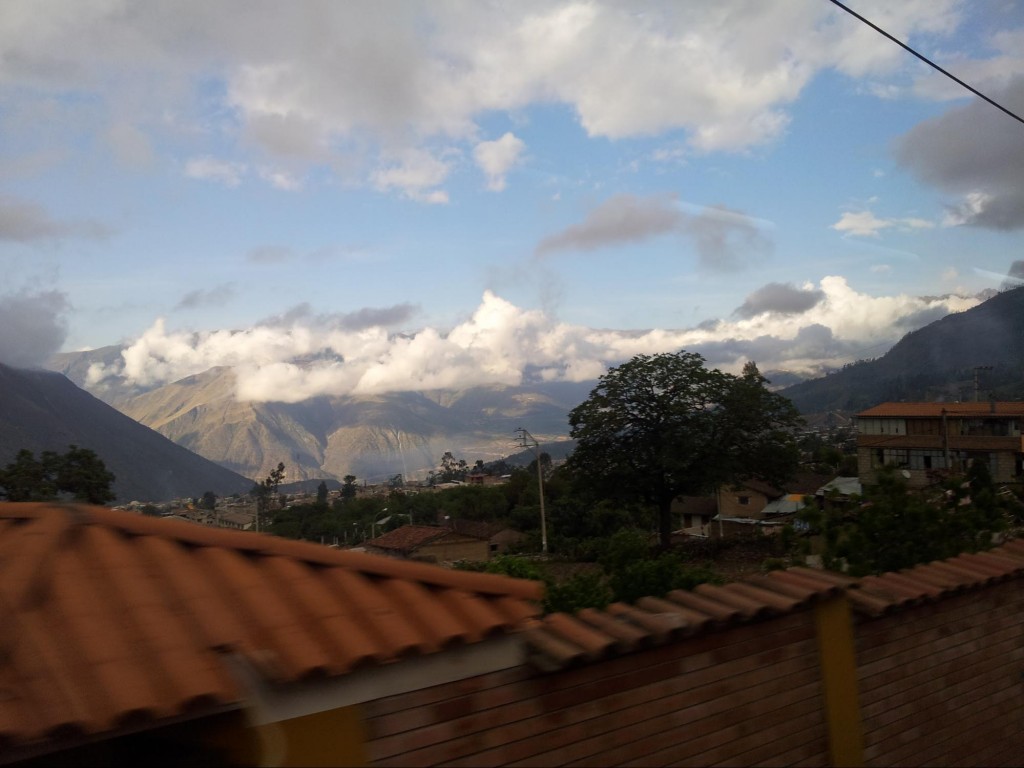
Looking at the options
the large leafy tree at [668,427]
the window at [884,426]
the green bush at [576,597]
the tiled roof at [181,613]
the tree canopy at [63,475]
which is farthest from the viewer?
the window at [884,426]

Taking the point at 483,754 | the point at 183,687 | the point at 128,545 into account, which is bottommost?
the point at 483,754

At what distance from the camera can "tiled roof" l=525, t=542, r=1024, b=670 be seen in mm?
3047

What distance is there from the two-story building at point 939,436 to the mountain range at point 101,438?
75309 mm

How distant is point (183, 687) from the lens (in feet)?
7.47

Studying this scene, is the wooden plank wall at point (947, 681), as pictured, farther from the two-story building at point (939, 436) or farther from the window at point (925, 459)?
the window at point (925, 459)

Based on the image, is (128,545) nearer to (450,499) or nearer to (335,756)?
(335,756)

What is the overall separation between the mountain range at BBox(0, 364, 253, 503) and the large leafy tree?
6559 centimetres

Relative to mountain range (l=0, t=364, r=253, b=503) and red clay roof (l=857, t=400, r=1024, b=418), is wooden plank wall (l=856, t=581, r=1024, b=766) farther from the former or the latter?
mountain range (l=0, t=364, r=253, b=503)

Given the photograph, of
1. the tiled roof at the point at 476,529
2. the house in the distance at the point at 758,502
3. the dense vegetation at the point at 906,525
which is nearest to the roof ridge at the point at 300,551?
the dense vegetation at the point at 906,525

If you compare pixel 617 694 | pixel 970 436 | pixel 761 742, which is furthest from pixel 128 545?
pixel 970 436

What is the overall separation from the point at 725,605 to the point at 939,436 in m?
48.7

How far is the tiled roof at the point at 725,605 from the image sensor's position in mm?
3047

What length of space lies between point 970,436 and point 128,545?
49.3m

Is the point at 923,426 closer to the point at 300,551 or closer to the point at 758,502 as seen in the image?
→ the point at 758,502
